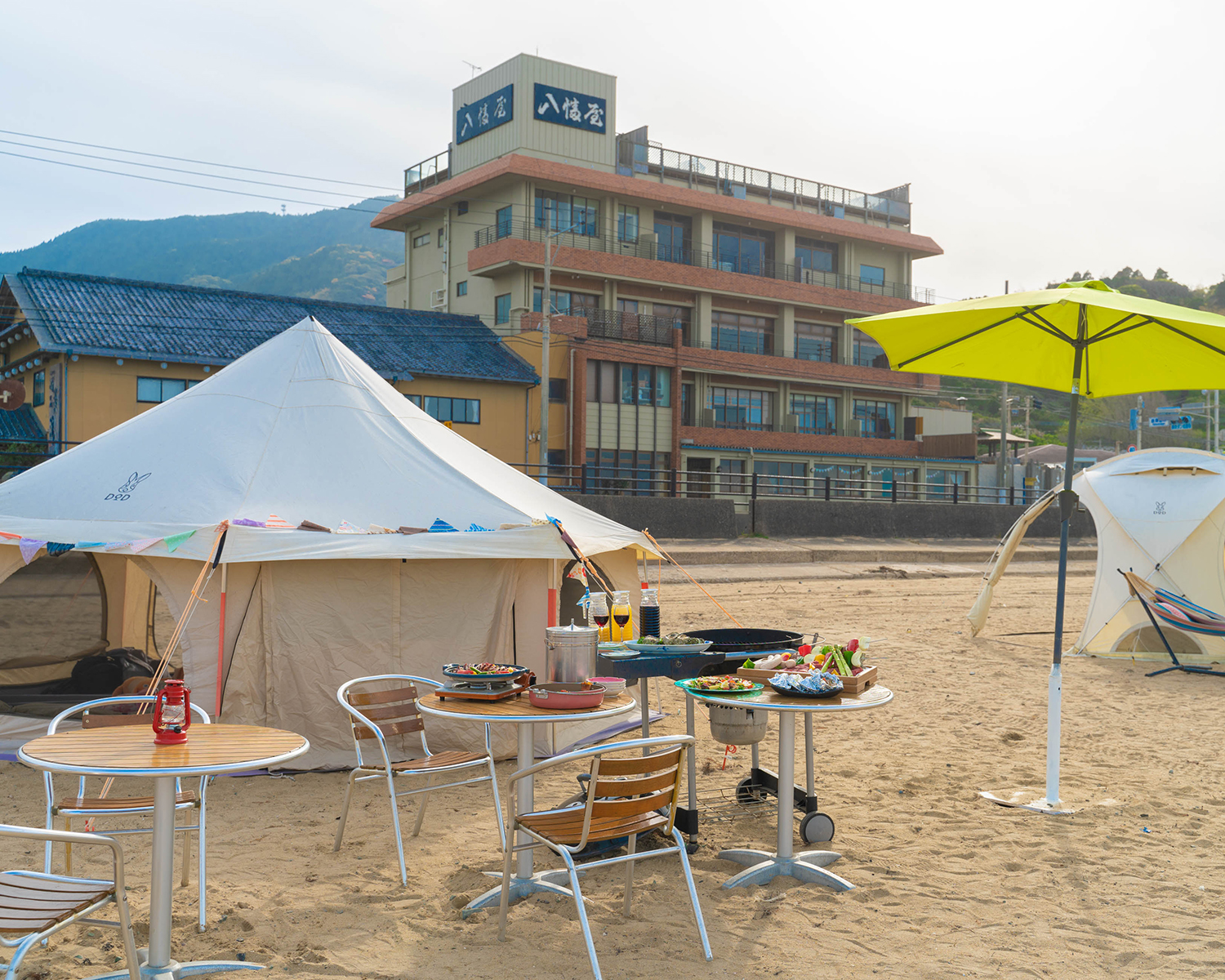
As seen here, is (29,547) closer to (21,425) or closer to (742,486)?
(21,425)

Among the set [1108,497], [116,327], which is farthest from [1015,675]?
[116,327]

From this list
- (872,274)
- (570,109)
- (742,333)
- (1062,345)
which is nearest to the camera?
(1062,345)

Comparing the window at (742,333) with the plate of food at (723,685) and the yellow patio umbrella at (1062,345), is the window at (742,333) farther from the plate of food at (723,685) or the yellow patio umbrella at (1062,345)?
the plate of food at (723,685)

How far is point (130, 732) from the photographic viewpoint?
399cm

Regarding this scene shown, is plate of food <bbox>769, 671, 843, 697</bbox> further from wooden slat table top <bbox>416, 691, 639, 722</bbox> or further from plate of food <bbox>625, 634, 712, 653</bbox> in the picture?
wooden slat table top <bbox>416, 691, 639, 722</bbox>

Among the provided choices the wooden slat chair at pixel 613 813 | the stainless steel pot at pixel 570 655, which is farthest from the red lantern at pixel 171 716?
the stainless steel pot at pixel 570 655

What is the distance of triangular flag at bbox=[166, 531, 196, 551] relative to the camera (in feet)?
21.3

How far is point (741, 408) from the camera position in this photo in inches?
1542

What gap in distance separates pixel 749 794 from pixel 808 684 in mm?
1815

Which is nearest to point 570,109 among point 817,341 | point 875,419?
point 817,341

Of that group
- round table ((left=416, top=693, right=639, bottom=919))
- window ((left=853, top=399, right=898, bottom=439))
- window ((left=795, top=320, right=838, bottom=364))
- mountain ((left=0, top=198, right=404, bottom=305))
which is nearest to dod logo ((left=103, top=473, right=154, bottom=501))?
round table ((left=416, top=693, right=639, bottom=919))

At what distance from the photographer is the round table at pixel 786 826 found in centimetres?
468

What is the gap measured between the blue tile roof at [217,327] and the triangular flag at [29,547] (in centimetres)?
1594

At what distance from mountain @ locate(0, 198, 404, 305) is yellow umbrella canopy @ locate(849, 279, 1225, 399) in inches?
4890
